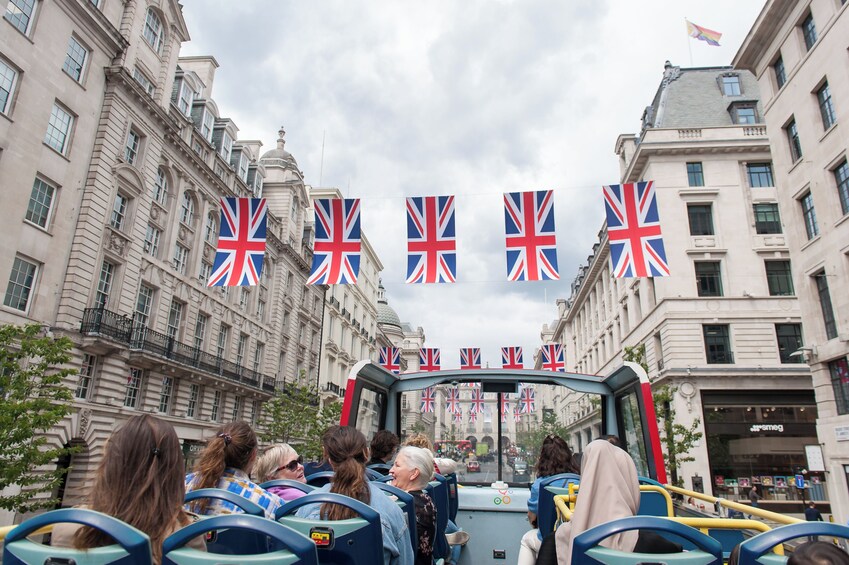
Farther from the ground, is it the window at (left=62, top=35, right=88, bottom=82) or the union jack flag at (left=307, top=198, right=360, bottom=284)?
the window at (left=62, top=35, right=88, bottom=82)

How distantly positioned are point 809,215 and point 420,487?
2357 cm

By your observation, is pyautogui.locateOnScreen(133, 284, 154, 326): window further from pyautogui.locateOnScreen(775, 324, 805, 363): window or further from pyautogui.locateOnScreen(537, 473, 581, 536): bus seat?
pyautogui.locateOnScreen(775, 324, 805, 363): window

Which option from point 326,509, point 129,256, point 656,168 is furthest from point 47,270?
point 656,168

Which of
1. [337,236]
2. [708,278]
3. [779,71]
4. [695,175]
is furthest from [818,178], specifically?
[337,236]

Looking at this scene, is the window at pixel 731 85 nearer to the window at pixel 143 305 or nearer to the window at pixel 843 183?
the window at pixel 843 183

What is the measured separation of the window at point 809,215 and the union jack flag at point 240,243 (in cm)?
2107

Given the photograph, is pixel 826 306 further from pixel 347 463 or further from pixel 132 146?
pixel 132 146

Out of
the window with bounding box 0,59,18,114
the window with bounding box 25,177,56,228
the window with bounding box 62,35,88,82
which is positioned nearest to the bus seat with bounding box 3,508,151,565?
the window with bounding box 0,59,18,114

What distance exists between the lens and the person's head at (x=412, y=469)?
465cm

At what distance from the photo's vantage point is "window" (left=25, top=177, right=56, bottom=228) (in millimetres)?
20438

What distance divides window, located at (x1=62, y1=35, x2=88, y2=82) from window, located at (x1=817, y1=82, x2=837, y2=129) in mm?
30228

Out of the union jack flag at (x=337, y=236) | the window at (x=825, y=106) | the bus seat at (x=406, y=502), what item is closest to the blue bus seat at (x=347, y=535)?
the bus seat at (x=406, y=502)

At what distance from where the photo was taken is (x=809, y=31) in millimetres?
21203

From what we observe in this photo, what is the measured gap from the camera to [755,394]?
30.4 m
